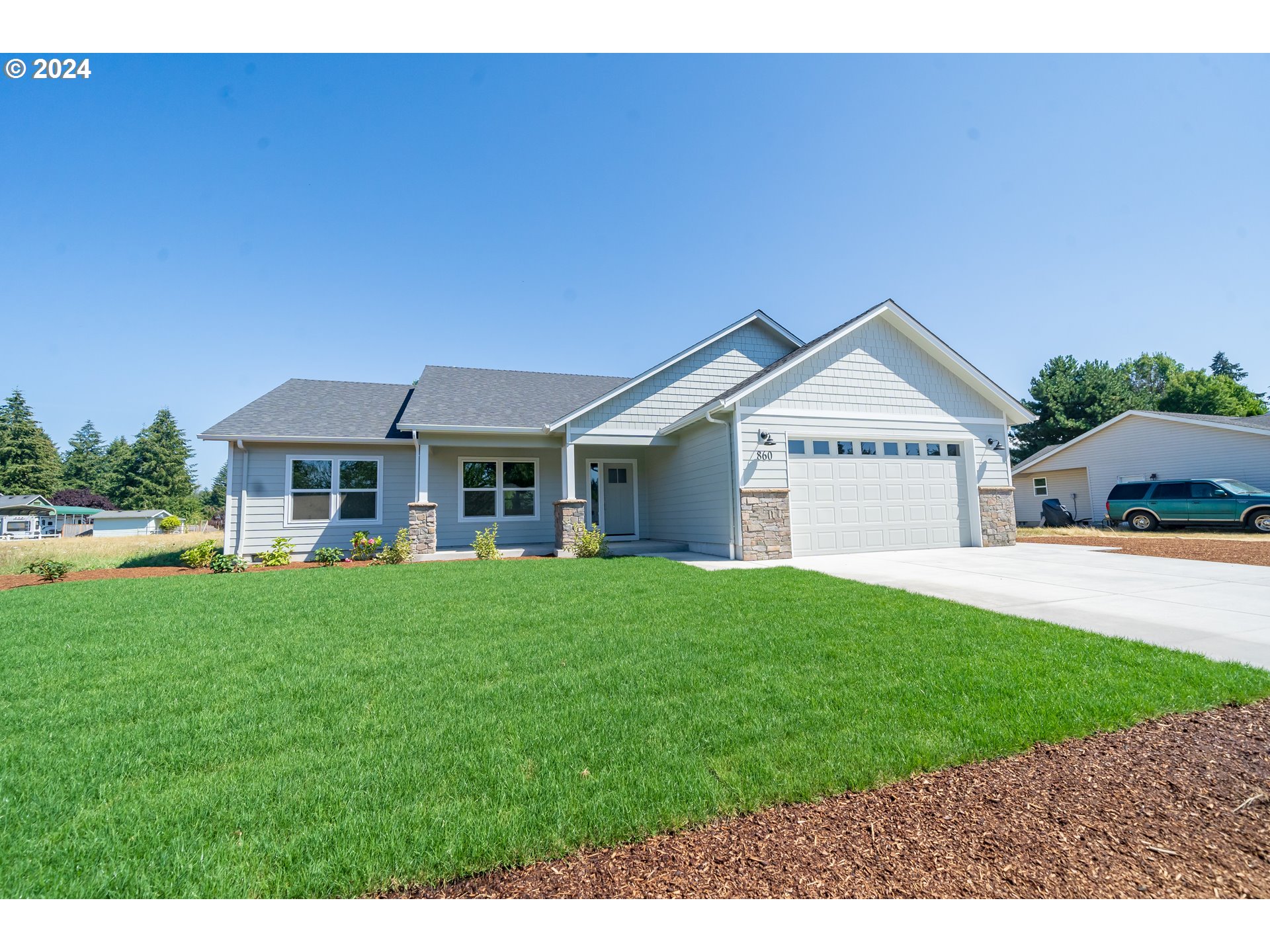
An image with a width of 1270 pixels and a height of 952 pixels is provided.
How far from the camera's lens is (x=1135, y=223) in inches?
427

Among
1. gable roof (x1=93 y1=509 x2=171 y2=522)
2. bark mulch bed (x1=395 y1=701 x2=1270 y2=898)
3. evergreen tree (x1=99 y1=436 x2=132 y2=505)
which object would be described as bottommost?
bark mulch bed (x1=395 y1=701 x2=1270 y2=898)

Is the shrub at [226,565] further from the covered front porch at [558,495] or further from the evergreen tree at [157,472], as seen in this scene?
the evergreen tree at [157,472]

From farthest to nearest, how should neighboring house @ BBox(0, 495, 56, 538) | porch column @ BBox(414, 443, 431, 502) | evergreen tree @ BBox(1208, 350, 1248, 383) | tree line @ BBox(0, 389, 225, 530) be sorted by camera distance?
evergreen tree @ BBox(1208, 350, 1248, 383) → tree line @ BBox(0, 389, 225, 530) → neighboring house @ BBox(0, 495, 56, 538) → porch column @ BBox(414, 443, 431, 502)

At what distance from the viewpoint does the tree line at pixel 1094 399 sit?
34188mm

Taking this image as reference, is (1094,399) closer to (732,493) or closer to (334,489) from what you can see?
(732,493)

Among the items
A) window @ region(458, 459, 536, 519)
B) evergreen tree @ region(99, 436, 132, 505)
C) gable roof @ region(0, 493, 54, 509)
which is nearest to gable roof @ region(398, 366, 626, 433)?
window @ region(458, 459, 536, 519)

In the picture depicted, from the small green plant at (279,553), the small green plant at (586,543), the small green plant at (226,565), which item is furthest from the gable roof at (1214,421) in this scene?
the small green plant at (226,565)

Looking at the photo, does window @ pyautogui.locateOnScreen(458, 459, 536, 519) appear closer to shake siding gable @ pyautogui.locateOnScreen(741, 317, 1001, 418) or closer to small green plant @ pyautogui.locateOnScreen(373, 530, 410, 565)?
small green plant @ pyautogui.locateOnScreen(373, 530, 410, 565)

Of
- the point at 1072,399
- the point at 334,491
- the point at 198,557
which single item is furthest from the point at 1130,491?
the point at 198,557

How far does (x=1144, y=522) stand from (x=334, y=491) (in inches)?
1025

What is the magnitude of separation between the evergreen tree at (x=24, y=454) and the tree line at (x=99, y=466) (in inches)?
1.5

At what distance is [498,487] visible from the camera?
14.1 m

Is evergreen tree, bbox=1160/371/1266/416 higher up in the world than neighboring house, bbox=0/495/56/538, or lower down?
higher up

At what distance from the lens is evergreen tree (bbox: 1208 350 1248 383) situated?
5288cm
